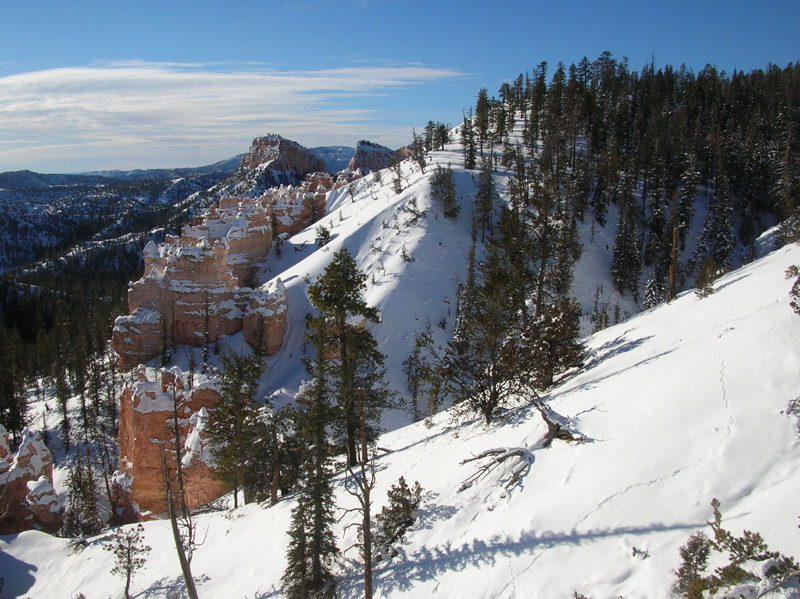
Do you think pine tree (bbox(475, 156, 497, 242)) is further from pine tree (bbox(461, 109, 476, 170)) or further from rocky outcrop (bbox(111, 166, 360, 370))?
rocky outcrop (bbox(111, 166, 360, 370))

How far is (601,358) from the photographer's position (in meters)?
16.2

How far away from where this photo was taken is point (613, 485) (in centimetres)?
781

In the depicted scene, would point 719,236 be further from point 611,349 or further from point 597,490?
point 597,490

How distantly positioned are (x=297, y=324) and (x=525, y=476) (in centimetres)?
3491

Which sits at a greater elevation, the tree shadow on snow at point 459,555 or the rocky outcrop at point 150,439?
the tree shadow on snow at point 459,555

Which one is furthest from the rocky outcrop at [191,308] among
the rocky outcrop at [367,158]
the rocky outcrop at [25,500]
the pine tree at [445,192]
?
the rocky outcrop at [367,158]

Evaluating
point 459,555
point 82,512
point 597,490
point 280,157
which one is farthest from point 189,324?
point 280,157

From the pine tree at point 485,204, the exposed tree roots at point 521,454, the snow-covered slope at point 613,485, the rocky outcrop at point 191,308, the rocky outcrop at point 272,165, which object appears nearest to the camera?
the snow-covered slope at point 613,485

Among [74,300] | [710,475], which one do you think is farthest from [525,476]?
[74,300]

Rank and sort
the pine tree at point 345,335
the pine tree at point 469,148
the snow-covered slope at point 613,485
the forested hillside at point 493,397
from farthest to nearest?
the pine tree at point 469,148
the pine tree at point 345,335
the forested hillside at point 493,397
the snow-covered slope at point 613,485

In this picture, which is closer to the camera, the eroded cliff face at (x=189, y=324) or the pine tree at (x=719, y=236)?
the eroded cliff face at (x=189, y=324)

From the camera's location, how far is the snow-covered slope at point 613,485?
260 inches

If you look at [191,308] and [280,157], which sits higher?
[280,157]

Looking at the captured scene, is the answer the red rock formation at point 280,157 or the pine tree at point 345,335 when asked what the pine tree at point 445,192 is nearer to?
the pine tree at point 345,335
